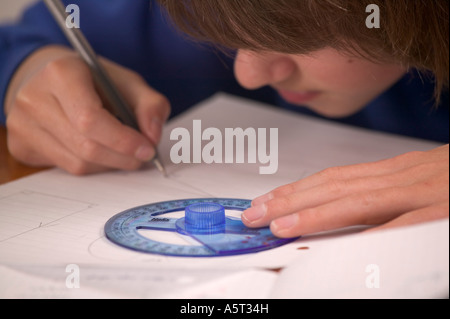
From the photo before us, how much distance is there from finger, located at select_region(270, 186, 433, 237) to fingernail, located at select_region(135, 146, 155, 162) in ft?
1.00

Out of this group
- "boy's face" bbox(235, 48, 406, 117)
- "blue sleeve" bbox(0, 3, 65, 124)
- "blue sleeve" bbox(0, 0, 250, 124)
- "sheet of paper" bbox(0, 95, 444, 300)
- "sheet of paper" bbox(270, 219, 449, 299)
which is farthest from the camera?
"blue sleeve" bbox(0, 0, 250, 124)

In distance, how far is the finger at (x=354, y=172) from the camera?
→ 615 mm

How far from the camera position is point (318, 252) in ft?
1.54

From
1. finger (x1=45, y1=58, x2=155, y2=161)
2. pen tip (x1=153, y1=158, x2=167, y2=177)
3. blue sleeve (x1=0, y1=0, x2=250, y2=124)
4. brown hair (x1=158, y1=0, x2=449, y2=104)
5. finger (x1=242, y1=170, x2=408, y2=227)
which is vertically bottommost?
finger (x1=242, y1=170, x2=408, y2=227)

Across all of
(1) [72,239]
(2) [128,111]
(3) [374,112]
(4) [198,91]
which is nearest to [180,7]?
(2) [128,111]

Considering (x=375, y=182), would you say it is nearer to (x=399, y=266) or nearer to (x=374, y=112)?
(x=399, y=266)

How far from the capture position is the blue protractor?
1.88 feet

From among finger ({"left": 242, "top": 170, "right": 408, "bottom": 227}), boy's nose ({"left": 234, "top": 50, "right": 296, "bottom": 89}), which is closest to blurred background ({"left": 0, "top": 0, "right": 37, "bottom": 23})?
boy's nose ({"left": 234, "top": 50, "right": 296, "bottom": 89})

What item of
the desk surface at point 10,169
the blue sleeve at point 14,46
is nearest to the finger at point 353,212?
the desk surface at point 10,169

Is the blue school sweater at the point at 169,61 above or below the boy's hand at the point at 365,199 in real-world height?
above

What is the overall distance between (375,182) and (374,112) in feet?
1.95

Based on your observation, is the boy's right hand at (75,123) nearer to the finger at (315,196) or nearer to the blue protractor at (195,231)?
the blue protractor at (195,231)

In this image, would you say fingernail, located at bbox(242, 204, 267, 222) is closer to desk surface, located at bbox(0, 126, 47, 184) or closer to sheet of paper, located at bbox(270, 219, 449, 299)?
sheet of paper, located at bbox(270, 219, 449, 299)

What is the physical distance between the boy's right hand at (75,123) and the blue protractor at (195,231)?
0.16 metres
